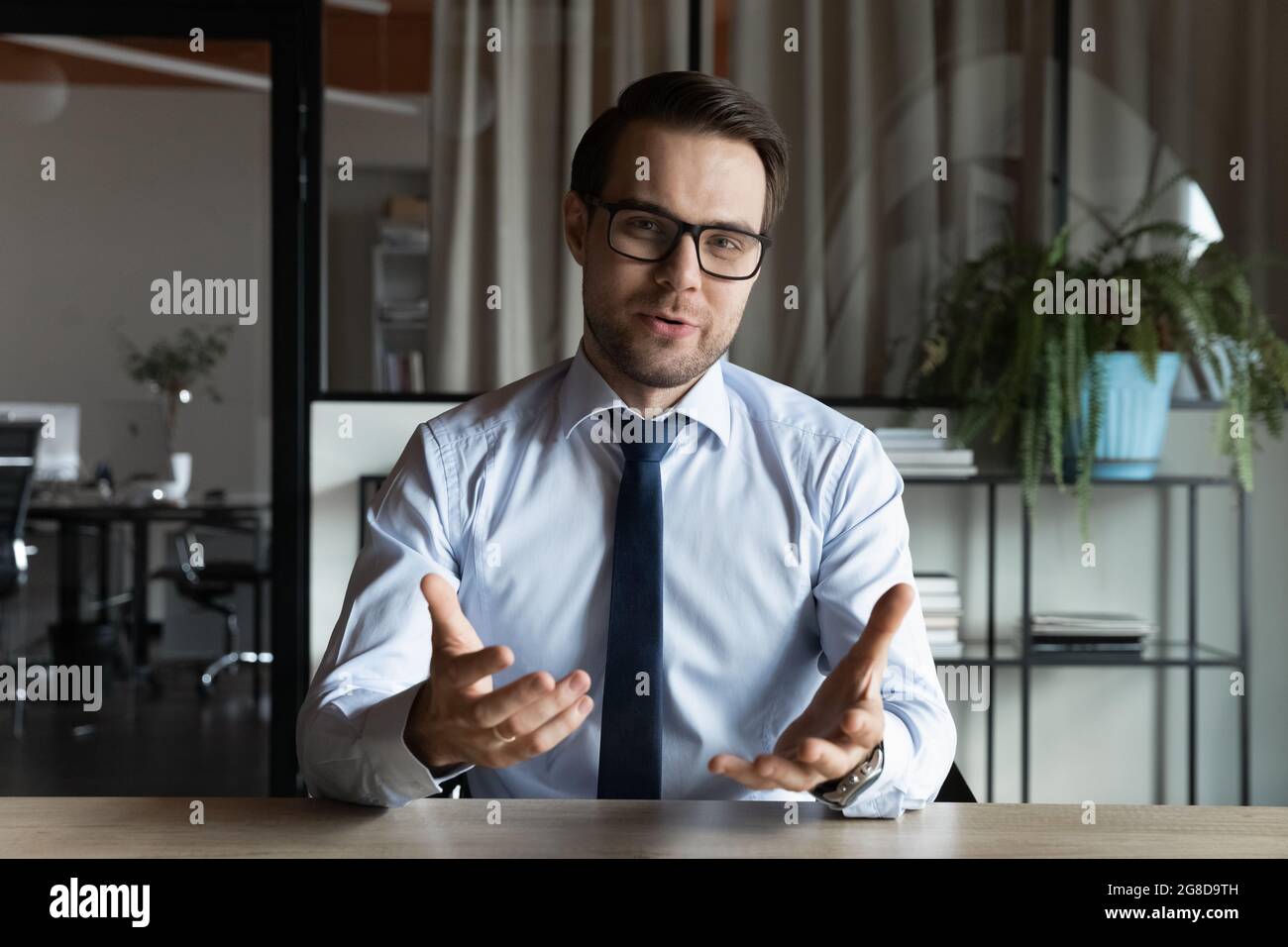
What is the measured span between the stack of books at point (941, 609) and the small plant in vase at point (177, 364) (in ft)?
6.96

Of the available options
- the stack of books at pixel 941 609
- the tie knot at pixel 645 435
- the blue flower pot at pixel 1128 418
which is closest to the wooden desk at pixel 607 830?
the tie knot at pixel 645 435

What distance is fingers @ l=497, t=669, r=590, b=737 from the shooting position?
3.26ft

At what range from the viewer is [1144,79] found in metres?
3.46

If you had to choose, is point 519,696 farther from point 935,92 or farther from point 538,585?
point 935,92

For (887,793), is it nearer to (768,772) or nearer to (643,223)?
(768,772)

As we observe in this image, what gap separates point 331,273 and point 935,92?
183 centimetres

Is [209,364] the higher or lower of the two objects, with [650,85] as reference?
lower

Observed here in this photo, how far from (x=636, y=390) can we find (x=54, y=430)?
2.56 m

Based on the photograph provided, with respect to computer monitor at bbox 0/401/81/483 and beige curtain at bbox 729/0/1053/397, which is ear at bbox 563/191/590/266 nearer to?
beige curtain at bbox 729/0/1053/397

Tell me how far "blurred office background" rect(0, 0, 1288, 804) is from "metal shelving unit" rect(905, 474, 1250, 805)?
57 mm

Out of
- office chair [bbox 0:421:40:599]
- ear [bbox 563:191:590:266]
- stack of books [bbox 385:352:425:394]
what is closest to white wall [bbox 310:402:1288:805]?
stack of books [bbox 385:352:425:394]

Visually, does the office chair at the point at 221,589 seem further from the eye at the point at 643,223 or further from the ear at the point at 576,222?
the eye at the point at 643,223
